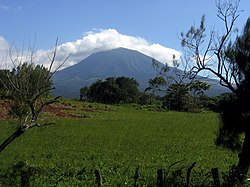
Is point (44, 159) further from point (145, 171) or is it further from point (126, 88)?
point (126, 88)

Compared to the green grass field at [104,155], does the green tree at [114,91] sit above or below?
above

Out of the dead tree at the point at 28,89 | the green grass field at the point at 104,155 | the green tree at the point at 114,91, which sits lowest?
the green grass field at the point at 104,155

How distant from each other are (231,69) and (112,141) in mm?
14274

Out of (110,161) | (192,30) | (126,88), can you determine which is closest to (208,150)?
(110,161)

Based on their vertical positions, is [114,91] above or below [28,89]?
above

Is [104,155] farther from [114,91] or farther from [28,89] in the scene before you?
[114,91]

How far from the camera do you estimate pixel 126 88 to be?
93.0 metres

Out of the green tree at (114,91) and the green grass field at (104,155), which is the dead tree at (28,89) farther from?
the green tree at (114,91)

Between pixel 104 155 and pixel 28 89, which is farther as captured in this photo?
pixel 104 155

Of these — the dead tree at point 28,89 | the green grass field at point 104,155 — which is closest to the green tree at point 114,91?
the green grass field at point 104,155

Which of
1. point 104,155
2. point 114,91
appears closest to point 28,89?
point 104,155

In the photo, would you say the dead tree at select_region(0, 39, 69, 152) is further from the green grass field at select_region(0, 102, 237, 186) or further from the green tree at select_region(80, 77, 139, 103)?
the green tree at select_region(80, 77, 139, 103)

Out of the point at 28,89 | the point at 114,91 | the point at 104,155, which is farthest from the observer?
the point at 114,91

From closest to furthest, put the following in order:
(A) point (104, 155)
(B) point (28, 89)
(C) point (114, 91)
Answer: (B) point (28, 89) → (A) point (104, 155) → (C) point (114, 91)
